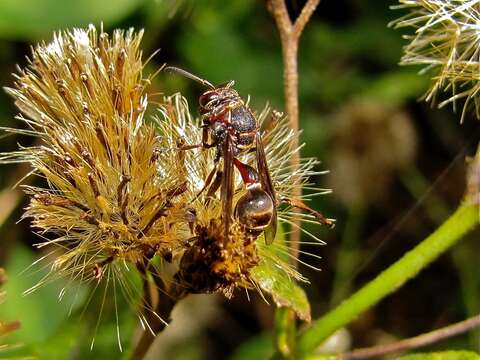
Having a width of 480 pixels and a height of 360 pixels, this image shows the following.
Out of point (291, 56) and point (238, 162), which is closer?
point (238, 162)

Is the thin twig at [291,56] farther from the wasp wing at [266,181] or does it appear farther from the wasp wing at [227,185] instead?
the wasp wing at [227,185]

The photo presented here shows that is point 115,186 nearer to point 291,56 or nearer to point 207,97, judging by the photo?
point 207,97

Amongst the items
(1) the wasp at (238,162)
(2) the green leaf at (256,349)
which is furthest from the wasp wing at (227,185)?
(2) the green leaf at (256,349)

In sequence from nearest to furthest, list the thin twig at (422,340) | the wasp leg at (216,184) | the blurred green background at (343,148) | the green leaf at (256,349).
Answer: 1. the wasp leg at (216,184)
2. the thin twig at (422,340)
3. the green leaf at (256,349)
4. the blurred green background at (343,148)

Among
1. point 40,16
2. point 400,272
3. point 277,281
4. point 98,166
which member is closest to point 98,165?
point 98,166

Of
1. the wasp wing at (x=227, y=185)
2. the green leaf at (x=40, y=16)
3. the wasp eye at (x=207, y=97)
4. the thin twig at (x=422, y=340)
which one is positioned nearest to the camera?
the wasp wing at (x=227, y=185)

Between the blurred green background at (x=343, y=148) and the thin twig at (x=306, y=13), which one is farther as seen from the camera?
the blurred green background at (x=343, y=148)

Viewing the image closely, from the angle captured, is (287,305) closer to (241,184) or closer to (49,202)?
(241,184)

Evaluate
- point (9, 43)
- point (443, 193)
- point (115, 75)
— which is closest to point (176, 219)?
point (115, 75)
